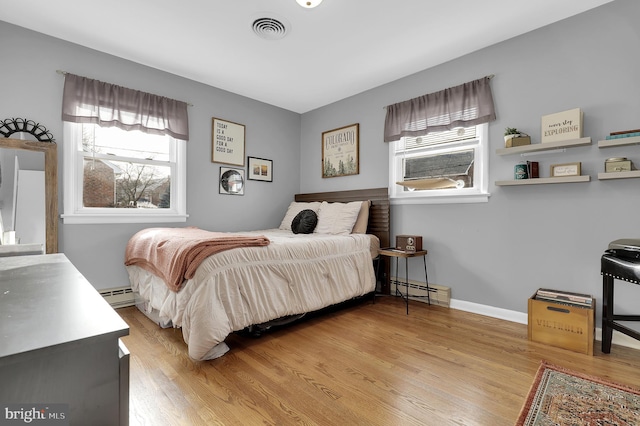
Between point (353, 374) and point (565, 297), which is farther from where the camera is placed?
point (565, 297)

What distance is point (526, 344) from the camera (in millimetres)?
2285

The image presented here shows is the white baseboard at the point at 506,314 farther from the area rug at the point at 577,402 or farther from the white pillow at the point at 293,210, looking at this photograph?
the white pillow at the point at 293,210

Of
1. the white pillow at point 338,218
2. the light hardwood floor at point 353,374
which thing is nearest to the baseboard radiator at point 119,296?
the light hardwood floor at point 353,374

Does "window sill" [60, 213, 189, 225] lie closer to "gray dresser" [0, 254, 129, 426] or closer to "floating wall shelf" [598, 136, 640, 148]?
"gray dresser" [0, 254, 129, 426]

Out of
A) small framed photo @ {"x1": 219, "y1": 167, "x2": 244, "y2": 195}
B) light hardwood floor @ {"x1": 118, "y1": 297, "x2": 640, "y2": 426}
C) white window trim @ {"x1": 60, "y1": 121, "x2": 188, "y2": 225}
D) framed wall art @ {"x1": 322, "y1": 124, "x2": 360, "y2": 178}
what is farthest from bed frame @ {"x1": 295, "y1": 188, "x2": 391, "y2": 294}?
white window trim @ {"x1": 60, "y1": 121, "x2": 188, "y2": 225}

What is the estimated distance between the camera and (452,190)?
323cm

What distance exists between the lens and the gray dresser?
467 millimetres

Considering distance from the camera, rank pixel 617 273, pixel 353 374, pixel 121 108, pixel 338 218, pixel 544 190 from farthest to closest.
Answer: pixel 338 218, pixel 121 108, pixel 544 190, pixel 617 273, pixel 353 374

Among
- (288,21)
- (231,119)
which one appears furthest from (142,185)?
(288,21)

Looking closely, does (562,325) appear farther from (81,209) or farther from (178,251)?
(81,209)

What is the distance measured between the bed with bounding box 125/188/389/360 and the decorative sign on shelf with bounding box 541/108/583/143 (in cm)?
165

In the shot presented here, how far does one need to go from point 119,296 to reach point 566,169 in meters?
4.23

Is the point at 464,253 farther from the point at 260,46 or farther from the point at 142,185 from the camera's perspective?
the point at 142,185

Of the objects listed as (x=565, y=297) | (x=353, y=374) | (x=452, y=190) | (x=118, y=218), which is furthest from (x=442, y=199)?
(x=118, y=218)
